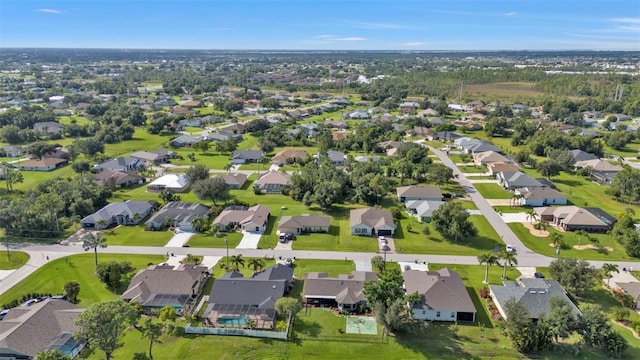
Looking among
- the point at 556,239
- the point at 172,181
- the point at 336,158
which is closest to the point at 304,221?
the point at 172,181

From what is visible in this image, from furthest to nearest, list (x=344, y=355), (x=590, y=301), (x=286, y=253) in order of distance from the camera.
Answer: (x=286, y=253)
(x=590, y=301)
(x=344, y=355)

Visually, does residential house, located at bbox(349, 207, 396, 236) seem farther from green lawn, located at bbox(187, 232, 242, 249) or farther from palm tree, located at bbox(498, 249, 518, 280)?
green lawn, located at bbox(187, 232, 242, 249)

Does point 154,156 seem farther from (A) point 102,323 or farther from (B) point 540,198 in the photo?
(B) point 540,198

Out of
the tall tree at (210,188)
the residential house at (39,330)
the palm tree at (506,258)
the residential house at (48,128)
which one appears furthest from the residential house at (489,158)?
the residential house at (48,128)

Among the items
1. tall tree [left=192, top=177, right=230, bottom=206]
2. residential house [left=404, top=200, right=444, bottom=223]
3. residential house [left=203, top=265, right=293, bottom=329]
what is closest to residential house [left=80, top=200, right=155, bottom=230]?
tall tree [left=192, top=177, right=230, bottom=206]

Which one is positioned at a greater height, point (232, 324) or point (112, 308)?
point (112, 308)

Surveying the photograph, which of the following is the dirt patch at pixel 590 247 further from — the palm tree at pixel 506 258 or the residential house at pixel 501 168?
the residential house at pixel 501 168

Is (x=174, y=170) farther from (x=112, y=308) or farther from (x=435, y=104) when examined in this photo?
(x=435, y=104)

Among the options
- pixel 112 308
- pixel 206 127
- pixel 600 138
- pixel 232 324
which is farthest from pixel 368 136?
pixel 112 308
